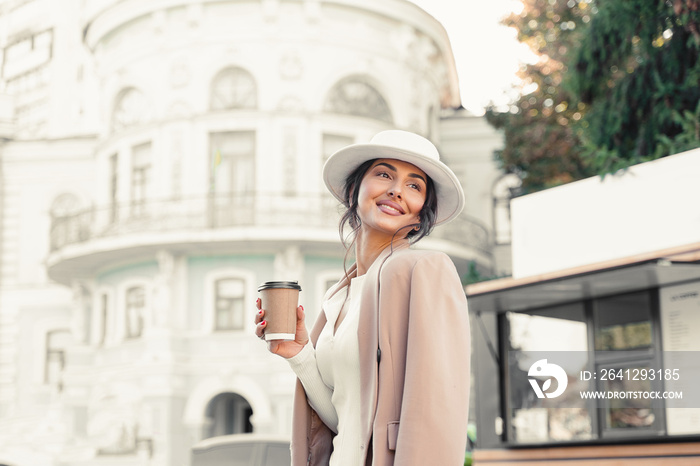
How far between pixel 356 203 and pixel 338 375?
59 cm

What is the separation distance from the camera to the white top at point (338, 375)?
2.71m

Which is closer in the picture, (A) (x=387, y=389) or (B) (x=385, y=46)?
(A) (x=387, y=389)

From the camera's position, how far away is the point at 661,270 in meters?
10.3

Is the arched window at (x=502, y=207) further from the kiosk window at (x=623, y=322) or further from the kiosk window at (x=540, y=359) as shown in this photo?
the kiosk window at (x=623, y=322)

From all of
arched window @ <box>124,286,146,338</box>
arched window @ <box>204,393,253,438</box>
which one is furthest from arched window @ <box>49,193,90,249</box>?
arched window @ <box>204,393,253,438</box>

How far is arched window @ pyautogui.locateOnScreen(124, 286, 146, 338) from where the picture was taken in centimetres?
2733

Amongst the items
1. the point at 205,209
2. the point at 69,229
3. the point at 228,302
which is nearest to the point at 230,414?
the point at 228,302

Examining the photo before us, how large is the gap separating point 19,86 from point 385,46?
16.5m

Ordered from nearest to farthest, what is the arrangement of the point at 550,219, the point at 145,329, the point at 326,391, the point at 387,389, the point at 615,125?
the point at 387,389 < the point at 326,391 < the point at 550,219 < the point at 615,125 < the point at 145,329

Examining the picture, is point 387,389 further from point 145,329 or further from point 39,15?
point 39,15

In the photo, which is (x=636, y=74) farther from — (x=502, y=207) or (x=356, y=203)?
(x=356, y=203)

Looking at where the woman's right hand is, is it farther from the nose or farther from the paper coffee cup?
the nose

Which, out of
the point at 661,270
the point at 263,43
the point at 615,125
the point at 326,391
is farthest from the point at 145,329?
the point at 326,391

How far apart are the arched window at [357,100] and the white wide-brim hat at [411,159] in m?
25.1
